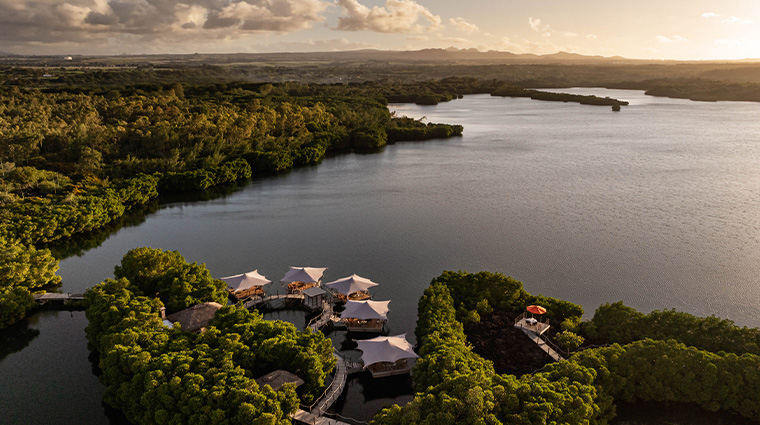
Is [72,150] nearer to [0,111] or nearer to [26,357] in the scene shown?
[0,111]

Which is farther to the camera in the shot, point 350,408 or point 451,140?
point 451,140

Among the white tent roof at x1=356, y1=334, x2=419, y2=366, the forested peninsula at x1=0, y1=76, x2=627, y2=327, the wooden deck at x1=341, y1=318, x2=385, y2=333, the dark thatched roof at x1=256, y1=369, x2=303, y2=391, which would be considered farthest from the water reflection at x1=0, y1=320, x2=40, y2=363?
the white tent roof at x1=356, y1=334, x2=419, y2=366

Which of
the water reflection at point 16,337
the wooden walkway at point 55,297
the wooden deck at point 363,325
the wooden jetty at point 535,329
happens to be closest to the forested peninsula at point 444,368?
the wooden jetty at point 535,329

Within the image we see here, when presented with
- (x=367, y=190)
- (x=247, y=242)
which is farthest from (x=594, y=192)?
(x=247, y=242)

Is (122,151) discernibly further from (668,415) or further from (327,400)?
(668,415)

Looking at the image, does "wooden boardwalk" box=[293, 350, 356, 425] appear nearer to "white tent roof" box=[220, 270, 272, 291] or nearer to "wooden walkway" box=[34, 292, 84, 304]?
"white tent roof" box=[220, 270, 272, 291]
